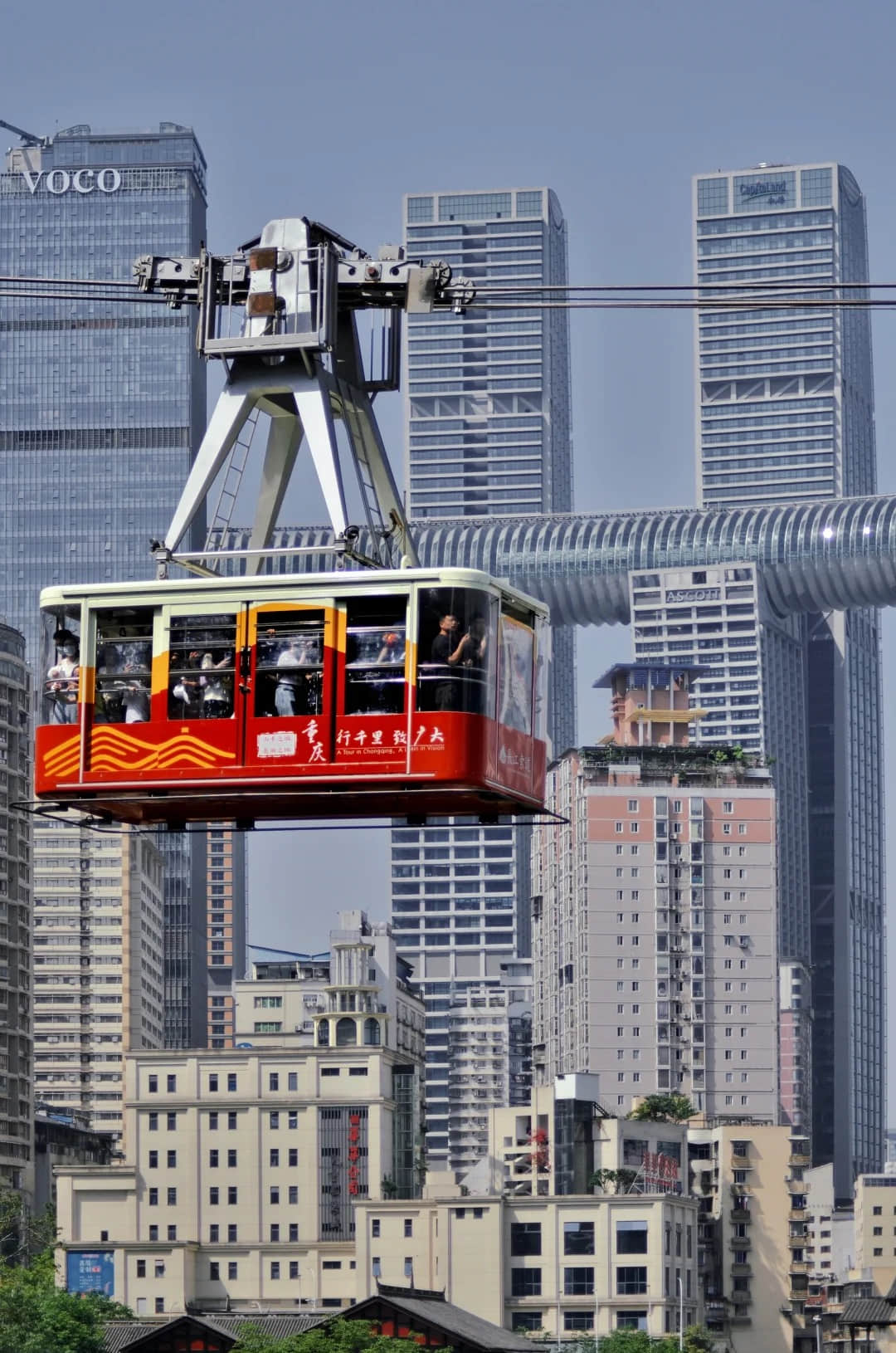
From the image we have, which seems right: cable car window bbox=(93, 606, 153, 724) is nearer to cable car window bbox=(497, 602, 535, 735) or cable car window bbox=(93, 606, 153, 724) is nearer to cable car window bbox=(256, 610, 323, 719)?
cable car window bbox=(256, 610, 323, 719)

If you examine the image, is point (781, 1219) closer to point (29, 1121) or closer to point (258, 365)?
point (29, 1121)

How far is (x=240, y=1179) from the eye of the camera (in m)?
181

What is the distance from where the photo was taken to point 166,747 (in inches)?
1449

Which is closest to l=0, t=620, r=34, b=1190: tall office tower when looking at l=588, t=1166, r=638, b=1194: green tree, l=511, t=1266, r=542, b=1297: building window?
l=511, t=1266, r=542, b=1297: building window

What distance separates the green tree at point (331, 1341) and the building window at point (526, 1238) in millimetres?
38456

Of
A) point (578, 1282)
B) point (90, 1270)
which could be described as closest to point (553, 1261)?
point (578, 1282)

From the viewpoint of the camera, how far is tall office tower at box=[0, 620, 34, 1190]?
597ft

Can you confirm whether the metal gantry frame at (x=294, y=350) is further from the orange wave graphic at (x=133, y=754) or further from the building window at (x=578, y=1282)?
the building window at (x=578, y=1282)

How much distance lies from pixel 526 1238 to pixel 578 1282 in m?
4.03

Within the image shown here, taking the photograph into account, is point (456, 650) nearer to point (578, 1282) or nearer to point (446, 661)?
point (446, 661)

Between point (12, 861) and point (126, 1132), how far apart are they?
19.8m

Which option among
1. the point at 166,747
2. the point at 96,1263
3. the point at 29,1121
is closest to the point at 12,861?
the point at 29,1121

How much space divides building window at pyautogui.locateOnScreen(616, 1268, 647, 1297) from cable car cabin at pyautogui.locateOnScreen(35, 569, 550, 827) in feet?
430

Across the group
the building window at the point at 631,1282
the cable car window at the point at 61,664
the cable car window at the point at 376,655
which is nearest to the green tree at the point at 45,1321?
the building window at the point at 631,1282
